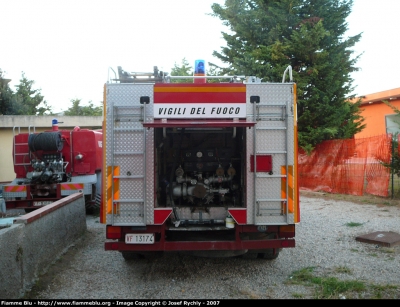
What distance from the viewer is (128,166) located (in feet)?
16.9

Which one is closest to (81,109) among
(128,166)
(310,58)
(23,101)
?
(23,101)

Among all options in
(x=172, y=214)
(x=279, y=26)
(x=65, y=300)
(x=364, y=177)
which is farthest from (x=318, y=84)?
(x=65, y=300)

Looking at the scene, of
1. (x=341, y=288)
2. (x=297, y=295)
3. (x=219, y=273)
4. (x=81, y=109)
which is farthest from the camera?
(x=81, y=109)

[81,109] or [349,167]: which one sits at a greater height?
[81,109]

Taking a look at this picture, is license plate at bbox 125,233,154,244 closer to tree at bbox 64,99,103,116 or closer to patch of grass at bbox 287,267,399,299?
patch of grass at bbox 287,267,399,299

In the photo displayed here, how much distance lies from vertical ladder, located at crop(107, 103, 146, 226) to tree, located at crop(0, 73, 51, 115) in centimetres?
2707

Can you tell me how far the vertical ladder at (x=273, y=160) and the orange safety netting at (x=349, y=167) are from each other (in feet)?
27.3

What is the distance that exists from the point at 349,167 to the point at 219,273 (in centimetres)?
966

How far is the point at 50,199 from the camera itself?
1047 centimetres

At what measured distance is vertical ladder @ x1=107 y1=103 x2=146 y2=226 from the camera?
5.11 m

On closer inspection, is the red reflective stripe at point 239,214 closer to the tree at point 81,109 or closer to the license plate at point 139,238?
the license plate at point 139,238

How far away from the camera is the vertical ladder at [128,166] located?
5.11 m

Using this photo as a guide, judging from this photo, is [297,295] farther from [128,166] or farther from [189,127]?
[128,166]

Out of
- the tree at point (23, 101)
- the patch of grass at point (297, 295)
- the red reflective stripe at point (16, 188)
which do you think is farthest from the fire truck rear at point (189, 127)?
the tree at point (23, 101)
